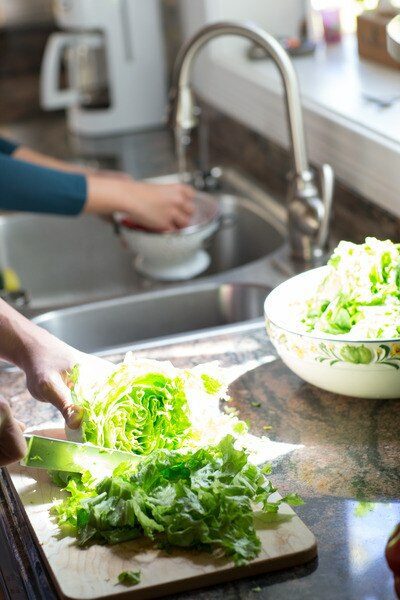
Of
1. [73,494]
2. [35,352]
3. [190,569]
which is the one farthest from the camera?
[35,352]

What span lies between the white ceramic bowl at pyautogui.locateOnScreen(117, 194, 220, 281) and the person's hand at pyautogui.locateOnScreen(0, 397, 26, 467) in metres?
0.89

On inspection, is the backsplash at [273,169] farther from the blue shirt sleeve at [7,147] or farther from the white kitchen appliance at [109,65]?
the blue shirt sleeve at [7,147]

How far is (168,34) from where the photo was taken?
2816mm

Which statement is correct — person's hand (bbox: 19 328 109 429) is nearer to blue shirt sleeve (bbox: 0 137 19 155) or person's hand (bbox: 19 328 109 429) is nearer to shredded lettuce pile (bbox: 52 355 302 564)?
shredded lettuce pile (bbox: 52 355 302 564)

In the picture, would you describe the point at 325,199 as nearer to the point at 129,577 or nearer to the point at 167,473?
the point at 167,473

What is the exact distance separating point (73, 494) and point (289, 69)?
0.84 meters

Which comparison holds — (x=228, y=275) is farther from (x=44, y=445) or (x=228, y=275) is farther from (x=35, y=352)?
(x=44, y=445)

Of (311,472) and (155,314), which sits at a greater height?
(311,472)

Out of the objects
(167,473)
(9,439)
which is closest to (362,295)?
(167,473)

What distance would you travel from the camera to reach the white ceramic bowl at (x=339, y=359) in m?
1.20

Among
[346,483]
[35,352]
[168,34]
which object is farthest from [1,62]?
[346,483]

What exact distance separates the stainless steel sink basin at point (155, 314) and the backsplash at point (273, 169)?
0.69 feet

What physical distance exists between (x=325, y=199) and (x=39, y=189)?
0.51 metres

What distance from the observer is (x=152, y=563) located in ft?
3.24
